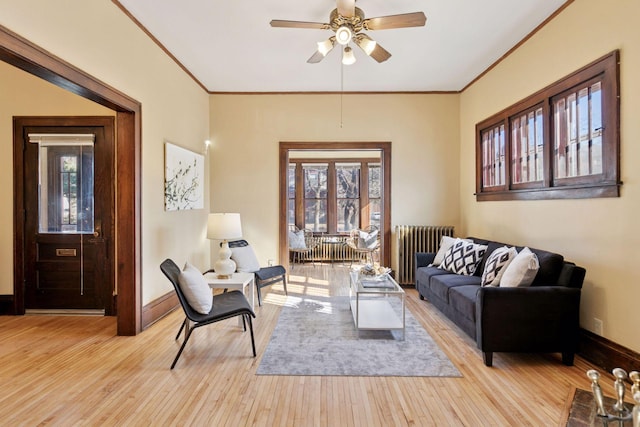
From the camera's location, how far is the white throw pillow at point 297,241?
7156 mm

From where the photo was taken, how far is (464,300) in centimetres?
315

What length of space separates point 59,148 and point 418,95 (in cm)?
514

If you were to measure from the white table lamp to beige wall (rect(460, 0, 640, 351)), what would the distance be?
3.32m

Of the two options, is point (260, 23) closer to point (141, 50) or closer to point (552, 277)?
point (141, 50)

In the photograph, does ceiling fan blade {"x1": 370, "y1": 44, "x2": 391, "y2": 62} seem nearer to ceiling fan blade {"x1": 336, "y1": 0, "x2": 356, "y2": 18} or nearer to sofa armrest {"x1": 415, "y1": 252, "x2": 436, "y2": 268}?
ceiling fan blade {"x1": 336, "y1": 0, "x2": 356, "y2": 18}

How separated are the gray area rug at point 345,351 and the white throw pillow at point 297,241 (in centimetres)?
325

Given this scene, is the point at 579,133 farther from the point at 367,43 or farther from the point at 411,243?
the point at 411,243

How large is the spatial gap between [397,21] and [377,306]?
9.66 ft

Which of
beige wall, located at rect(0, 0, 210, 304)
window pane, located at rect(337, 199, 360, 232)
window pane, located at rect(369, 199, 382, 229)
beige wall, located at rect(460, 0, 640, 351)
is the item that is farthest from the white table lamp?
window pane, located at rect(369, 199, 382, 229)

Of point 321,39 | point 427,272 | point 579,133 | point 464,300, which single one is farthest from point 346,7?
point 427,272

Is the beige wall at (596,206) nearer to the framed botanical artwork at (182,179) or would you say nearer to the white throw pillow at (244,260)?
the white throw pillow at (244,260)

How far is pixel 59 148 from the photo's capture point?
3.93 meters

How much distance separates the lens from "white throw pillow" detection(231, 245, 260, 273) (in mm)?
4453

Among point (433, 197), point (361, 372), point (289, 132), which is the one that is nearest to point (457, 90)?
point (433, 197)
